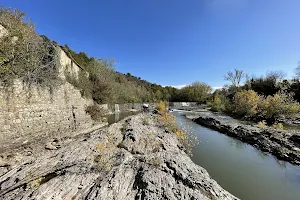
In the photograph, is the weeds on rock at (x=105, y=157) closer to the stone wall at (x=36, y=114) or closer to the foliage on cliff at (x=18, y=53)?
the stone wall at (x=36, y=114)

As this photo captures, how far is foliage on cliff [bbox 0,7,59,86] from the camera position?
6234 mm

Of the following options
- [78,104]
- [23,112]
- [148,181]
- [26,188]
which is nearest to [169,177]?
[148,181]

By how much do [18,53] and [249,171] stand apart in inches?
413

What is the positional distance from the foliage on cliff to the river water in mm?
8466

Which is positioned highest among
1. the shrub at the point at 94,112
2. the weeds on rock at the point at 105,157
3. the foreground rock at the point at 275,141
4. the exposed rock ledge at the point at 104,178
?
the shrub at the point at 94,112

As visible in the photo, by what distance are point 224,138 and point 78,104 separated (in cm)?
1119

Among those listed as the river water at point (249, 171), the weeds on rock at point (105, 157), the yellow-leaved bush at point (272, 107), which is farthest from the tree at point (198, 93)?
the weeds on rock at point (105, 157)

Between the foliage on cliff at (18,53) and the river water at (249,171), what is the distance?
27.8 feet

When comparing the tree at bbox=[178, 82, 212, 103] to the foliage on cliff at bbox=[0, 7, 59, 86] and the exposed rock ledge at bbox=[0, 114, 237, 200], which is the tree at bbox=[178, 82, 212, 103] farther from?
the exposed rock ledge at bbox=[0, 114, 237, 200]

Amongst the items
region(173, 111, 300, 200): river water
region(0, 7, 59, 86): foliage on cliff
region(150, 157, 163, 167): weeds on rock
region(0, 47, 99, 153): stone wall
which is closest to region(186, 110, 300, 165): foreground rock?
region(173, 111, 300, 200): river water

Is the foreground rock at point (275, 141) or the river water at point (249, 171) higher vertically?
the foreground rock at point (275, 141)

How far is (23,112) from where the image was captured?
6.92m

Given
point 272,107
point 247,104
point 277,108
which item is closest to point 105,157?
point 272,107

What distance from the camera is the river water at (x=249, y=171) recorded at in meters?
5.10
